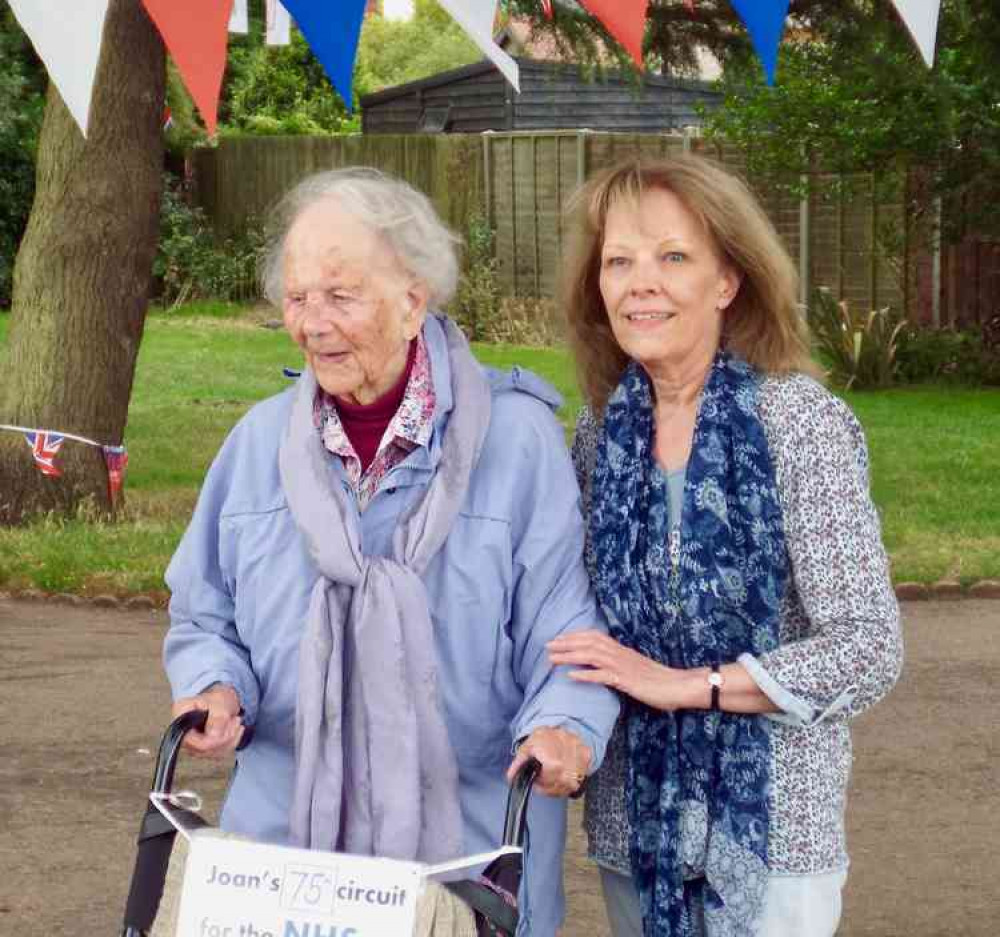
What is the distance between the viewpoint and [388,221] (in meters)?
3.09

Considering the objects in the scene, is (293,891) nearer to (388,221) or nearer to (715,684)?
(715,684)

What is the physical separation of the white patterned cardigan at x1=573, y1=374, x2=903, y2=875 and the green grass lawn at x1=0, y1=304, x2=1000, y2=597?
95.0 inches

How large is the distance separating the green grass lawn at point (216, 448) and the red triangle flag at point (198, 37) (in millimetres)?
1275

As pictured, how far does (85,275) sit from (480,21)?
5.24m

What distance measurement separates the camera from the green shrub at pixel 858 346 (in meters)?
16.1

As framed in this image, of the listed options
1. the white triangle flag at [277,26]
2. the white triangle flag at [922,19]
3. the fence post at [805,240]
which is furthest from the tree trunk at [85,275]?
the fence post at [805,240]

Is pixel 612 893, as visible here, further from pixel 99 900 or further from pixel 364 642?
pixel 99 900

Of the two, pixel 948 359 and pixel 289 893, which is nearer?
pixel 289 893

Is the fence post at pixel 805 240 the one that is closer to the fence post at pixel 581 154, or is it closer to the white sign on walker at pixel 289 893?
the fence post at pixel 581 154

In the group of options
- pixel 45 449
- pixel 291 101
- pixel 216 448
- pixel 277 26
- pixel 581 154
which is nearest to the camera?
pixel 45 449

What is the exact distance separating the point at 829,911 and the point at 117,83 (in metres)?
7.52

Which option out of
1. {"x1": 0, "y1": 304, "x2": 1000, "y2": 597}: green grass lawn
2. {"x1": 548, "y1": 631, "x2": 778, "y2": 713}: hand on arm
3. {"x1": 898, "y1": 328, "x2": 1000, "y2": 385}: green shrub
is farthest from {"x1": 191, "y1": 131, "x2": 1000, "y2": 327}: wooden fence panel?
{"x1": 548, "y1": 631, "x2": 778, "y2": 713}: hand on arm

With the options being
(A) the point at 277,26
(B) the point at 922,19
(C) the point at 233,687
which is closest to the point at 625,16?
(B) the point at 922,19

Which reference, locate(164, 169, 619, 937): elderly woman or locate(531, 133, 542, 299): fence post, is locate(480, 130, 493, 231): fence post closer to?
locate(531, 133, 542, 299): fence post
